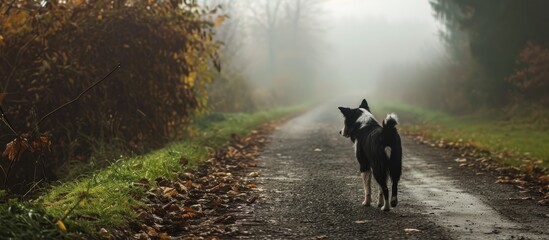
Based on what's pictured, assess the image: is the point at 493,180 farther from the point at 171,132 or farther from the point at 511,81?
the point at 511,81

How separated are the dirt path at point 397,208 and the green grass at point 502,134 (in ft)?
6.26

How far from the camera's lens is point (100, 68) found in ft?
45.3

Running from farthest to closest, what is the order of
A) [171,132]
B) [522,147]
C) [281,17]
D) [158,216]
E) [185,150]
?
1. [281,17]
2. [171,132]
3. [522,147]
4. [185,150]
5. [158,216]

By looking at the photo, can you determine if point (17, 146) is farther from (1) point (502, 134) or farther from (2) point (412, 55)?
(2) point (412, 55)

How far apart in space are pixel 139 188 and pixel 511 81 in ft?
62.4

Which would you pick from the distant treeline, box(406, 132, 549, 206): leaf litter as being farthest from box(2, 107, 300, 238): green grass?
the distant treeline

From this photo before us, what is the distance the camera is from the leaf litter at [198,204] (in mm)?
6277

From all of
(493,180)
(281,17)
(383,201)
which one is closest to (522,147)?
(493,180)

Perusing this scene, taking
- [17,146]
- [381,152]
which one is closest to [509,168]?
[381,152]

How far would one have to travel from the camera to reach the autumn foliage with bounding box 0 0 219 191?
12.5 metres

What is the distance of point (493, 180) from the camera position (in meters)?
9.80

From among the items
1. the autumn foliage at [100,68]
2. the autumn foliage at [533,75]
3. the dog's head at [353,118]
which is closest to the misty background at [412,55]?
the autumn foliage at [533,75]

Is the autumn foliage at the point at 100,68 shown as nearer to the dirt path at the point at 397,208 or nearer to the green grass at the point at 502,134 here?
the dirt path at the point at 397,208

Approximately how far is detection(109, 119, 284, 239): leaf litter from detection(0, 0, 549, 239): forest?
0.11 metres
